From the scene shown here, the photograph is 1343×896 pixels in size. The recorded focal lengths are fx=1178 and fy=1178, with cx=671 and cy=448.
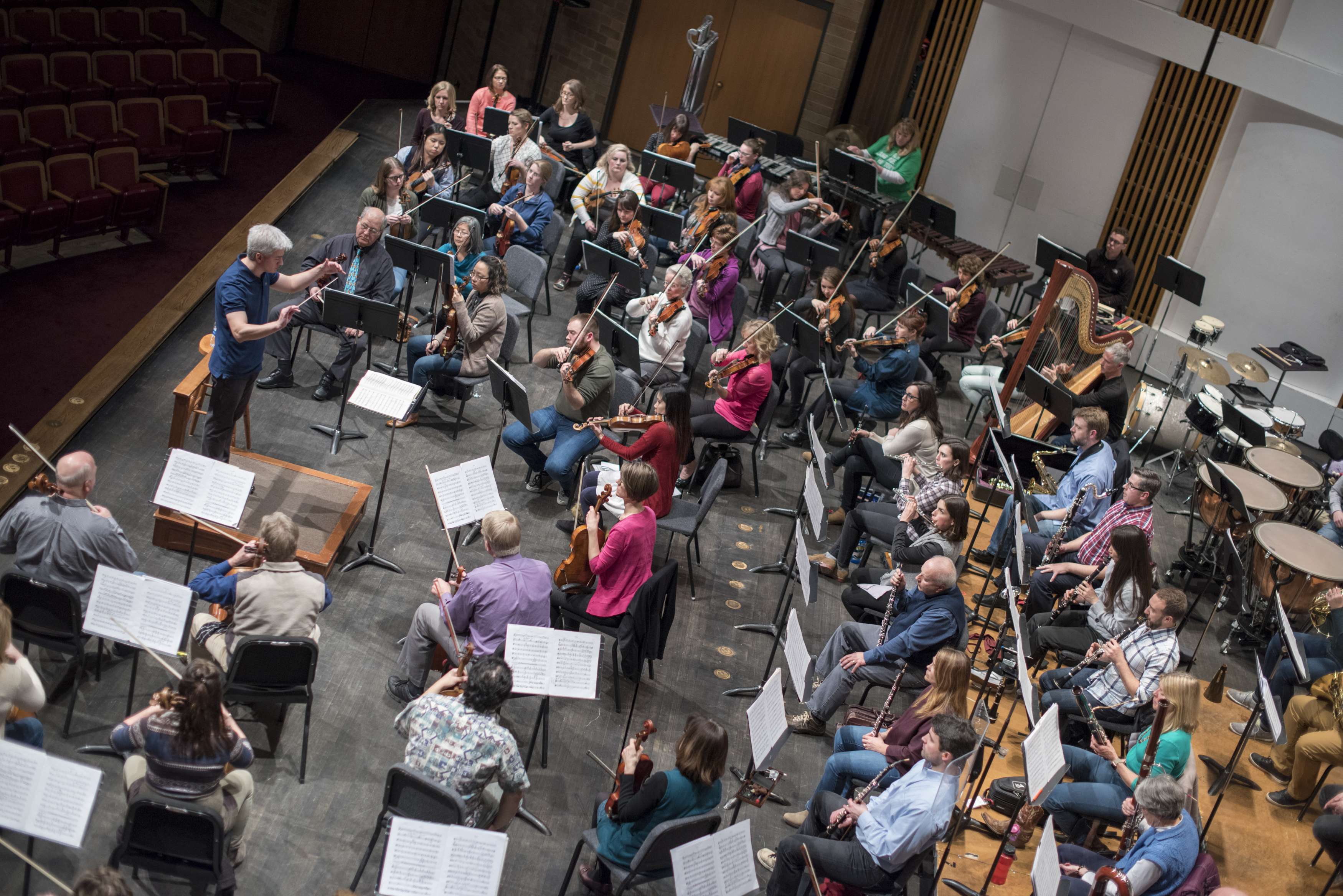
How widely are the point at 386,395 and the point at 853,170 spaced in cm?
685

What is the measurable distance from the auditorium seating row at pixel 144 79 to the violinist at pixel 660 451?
726 centimetres

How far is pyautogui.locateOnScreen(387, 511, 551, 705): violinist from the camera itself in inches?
216

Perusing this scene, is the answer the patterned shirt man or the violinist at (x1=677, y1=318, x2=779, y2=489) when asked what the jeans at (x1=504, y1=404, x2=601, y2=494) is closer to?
the violinist at (x1=677, y1=318, x2=779, y2=489)

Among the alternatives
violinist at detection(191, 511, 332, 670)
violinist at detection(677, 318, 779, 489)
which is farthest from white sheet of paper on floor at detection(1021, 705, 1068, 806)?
violinist at detection(677, 318, 779, 489)

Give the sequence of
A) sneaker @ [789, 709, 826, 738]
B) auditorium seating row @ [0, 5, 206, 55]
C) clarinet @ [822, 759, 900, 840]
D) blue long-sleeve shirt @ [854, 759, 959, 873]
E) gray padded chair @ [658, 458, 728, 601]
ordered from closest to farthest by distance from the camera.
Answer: blue long-sleeve shirt @ [854, 759, 959, 873] < clarinet @ [822, 759, 900, 840] < sneaker @ [789, 709, 826, 738] < gray padded chair @ [658, 458, 728, 601] < auditorium seating row @ [0, 5, 206, 55]

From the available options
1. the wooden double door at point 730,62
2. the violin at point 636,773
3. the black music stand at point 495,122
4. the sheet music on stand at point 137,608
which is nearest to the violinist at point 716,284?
the black music stand at point 495,122

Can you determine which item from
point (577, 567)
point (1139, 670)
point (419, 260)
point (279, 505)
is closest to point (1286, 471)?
point (1139, 670)

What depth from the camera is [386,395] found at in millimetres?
6555

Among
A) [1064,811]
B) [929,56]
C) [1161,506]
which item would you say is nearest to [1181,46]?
[929,56]

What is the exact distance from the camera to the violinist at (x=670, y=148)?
10.9 meters

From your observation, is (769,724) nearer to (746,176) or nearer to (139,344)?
(139,344)

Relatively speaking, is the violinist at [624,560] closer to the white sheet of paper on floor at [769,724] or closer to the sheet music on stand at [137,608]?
the white sheet of paper on floor at [769,724]

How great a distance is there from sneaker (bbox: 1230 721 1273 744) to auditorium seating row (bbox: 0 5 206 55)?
485 inches

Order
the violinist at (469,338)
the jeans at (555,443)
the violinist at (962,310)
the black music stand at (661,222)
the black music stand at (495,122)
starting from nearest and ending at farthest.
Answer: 1. the jeans at (555,443)
2. the violinist at (469,338)
3. the black music stand at (661,222)
4. the violinist at (962,310)
5. the black music stand at (495,122)
